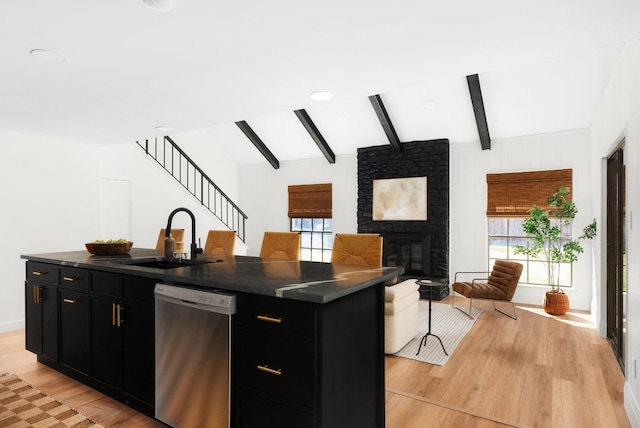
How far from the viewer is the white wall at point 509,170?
526 cm

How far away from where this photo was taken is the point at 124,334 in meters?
2.44

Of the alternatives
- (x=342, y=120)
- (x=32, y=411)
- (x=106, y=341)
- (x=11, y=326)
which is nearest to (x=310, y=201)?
(x=342, y=120)

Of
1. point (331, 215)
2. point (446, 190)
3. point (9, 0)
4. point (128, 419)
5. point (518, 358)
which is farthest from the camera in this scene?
point (331, 215)

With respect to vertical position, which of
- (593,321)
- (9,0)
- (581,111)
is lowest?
(593,321)

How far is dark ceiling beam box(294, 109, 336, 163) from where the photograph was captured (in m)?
6.37

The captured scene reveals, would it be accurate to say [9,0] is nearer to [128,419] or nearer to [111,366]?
[111,366]

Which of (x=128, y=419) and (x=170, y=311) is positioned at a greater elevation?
(x=170, y=311)

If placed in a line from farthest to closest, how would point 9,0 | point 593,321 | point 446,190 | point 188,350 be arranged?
point 446,190 → point 593,321 → point 188,350 → point 9,0

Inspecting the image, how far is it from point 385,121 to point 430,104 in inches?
28.8

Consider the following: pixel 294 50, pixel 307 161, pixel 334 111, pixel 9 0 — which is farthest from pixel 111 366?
pixel 307 161

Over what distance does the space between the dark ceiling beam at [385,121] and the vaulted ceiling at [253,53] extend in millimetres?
1869

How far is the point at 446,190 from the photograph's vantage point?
6156 millimetres

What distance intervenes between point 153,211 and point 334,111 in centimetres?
353

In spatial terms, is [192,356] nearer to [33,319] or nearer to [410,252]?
[33,319]
